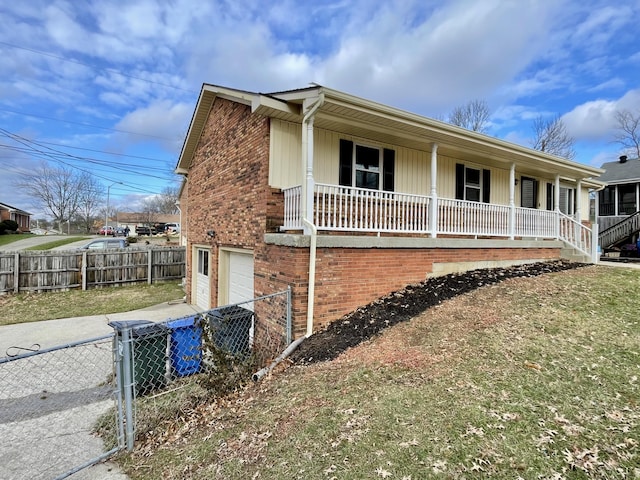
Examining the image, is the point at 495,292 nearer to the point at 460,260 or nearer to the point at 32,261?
the point at 460,260

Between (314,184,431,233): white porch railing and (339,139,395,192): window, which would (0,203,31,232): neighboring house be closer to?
(339,139,395,192): window

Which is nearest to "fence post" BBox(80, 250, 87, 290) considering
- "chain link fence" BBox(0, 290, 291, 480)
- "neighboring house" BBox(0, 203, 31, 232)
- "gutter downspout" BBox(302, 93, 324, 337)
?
"chain link fence" BBox(0, 290, 291, 480)

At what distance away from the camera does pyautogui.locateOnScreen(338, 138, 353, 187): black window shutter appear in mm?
8148

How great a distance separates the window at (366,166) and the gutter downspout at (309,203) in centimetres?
185

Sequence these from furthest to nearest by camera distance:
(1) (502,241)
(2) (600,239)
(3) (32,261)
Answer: (2) (600,239)
(3) (32,261)
(1) (502,241)

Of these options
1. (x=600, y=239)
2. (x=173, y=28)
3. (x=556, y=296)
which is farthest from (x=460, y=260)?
(x=600, y=239)

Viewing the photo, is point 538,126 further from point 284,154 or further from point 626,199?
point 284,154

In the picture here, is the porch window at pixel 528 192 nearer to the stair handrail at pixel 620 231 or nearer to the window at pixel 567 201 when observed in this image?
Result: the window at pixel 567 201

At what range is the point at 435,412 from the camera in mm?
3346

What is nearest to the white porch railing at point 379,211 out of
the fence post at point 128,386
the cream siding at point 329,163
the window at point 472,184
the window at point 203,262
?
the cream siding at point 329,163

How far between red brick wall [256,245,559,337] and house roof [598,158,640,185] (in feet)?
64.3

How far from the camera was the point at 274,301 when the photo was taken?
629 cm

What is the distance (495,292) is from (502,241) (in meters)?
2.77

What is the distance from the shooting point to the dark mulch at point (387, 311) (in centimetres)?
530
